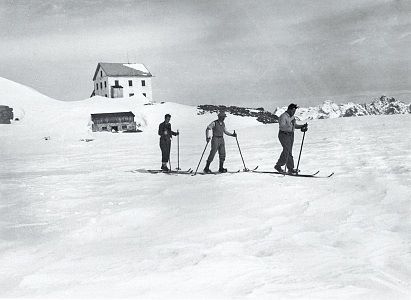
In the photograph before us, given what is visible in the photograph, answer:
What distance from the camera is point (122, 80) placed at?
69312 millimetres

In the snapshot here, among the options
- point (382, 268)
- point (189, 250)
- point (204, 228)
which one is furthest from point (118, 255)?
point (382, 268)

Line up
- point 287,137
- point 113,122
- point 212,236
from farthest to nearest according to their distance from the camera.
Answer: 1. point 113,122
2. point 287,137
3. point 212,236

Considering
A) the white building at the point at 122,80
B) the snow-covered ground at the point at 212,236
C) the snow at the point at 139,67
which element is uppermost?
the snow at the point at 139,67

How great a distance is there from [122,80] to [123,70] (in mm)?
1805

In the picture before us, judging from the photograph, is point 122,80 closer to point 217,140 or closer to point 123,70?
point 123,70

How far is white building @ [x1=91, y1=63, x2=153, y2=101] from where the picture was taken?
68.6 m

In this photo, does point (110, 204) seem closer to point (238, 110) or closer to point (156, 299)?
point (156, 299)

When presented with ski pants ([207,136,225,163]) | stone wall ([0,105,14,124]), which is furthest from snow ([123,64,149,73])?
ski pants ([207,136,225,163])

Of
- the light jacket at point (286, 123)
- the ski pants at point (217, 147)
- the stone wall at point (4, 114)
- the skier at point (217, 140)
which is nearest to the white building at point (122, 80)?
the stone wall at point (4, 114)

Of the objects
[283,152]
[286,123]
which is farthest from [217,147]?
[286,123]

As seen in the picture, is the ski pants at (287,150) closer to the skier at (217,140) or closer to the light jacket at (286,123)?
the light jacket at (286,123)

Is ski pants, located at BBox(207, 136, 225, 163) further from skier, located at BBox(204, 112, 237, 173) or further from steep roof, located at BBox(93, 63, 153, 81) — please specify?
steep roof, located at BBox(93, 63, 153, 81)

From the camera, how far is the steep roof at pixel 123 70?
69.0 m

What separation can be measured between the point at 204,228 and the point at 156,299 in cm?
232
